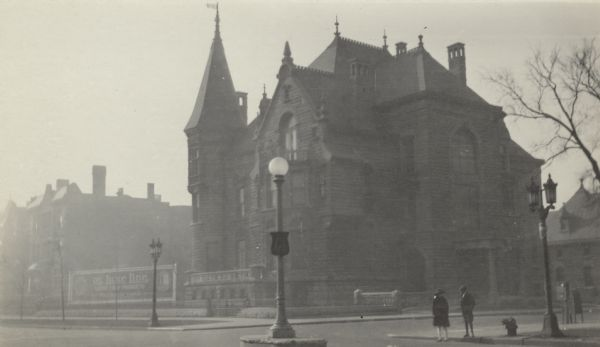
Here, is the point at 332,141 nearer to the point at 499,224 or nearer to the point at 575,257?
the point at 499,224

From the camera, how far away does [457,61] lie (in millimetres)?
56625

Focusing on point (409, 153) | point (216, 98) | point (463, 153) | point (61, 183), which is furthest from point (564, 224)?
point (61, 183)

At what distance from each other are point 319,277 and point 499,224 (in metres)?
15.0

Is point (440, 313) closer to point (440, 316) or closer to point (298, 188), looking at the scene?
point (440, 316)

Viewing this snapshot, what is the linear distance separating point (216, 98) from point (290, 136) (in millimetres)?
12646

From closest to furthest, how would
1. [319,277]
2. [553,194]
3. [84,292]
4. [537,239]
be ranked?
1. [553,194]
2. [319,277]
3. [537,239]
4. [84,292]

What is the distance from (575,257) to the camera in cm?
6631

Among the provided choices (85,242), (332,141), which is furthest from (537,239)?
(85,242)

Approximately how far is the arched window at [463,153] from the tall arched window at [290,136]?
1119 centimetres

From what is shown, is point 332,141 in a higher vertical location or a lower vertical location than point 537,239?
higher

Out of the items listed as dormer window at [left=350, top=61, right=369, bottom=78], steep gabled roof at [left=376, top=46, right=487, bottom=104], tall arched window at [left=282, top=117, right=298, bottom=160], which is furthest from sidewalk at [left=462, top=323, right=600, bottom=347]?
dormer window at [left=350, top=61, right=369, bottom=78]

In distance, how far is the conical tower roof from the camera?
201ft

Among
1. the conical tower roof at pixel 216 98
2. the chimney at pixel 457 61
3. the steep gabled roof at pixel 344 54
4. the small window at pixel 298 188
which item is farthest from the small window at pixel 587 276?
the conical tower roof at pixel 216 98

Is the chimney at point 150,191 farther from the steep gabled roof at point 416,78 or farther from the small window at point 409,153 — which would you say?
the small window at point 409,153
